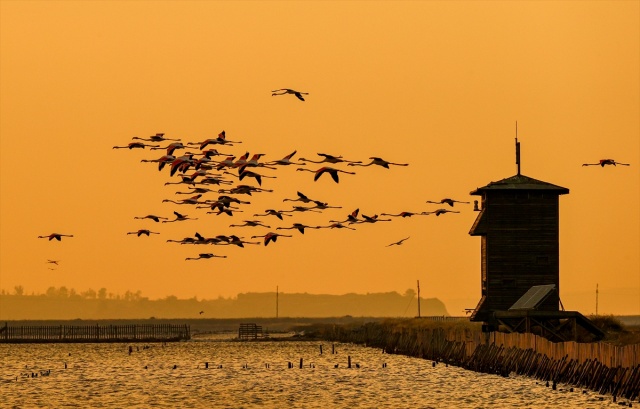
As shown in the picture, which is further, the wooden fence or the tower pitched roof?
the wooden fence

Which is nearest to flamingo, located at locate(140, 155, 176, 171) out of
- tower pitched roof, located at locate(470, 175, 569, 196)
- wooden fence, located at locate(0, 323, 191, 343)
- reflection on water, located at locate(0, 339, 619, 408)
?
reflection on water, located at locate(0, 339, 619, 408)

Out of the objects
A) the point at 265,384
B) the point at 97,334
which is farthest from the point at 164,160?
the point at 97,334

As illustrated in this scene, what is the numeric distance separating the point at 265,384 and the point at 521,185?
1949 centimetres

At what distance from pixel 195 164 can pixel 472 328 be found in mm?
41538

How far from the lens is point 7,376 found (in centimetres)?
7331

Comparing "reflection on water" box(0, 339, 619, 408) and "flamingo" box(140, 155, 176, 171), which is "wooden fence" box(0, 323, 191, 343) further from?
"flamingo" box(140, 155, 176, 171)

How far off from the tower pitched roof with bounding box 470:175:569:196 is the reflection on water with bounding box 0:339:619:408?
10.5 metres

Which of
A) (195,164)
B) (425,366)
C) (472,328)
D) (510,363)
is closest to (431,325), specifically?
(472,328)

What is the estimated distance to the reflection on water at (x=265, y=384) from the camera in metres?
51.7

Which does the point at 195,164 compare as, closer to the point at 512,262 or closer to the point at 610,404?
the point at 610,404

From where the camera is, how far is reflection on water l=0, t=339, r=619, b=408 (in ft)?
170

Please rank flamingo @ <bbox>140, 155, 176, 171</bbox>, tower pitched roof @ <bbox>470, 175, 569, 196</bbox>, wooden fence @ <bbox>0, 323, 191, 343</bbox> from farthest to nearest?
wooden fence @ <bbox>0, 323, 191, 343</bbox>
tower pitched roof @ <bbox>470, 175, 569, 196</bbox>
flamingo @ <bbox>140, 155, 176, 171</bbox>

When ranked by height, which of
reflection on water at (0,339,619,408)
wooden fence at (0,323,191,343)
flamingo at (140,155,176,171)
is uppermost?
flamingo at (140,155,176,171)

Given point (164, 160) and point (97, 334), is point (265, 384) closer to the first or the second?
point (164, 160)
